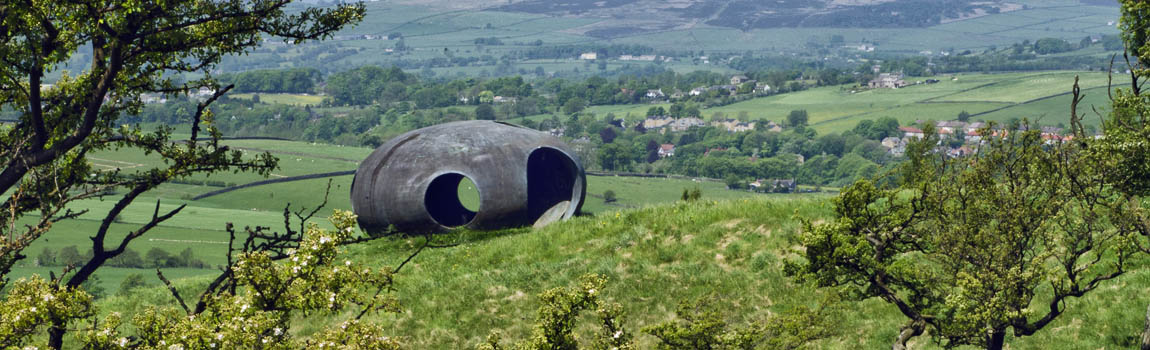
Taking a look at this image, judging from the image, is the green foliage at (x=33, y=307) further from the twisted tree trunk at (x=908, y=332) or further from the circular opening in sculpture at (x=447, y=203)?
the circular opening in sculpture at (x=447, y=203)

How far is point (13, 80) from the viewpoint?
14.6 meters

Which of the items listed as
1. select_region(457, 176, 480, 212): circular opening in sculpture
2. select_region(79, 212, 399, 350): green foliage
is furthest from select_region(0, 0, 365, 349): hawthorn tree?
select_region(457, 176, 480, 212): circular opening in sculpture

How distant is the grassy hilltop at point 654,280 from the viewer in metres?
19.7

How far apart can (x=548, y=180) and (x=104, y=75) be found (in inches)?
1055

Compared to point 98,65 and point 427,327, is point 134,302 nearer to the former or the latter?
point 427,327

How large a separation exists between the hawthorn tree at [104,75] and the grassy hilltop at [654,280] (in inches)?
250

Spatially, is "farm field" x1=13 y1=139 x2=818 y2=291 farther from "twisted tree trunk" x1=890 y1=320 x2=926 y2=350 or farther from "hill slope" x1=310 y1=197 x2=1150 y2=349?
"twisted tree trunk" x1=890 y1=320 x2=926 y2=350

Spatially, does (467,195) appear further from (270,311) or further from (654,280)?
(270,311)

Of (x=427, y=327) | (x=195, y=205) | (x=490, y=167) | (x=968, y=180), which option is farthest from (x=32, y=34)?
(x=195, y=205)

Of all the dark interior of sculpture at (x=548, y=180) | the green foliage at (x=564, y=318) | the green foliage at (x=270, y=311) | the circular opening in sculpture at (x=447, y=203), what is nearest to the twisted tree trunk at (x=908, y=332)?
the green foliage at (x=564, y=318)

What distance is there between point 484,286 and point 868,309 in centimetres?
945

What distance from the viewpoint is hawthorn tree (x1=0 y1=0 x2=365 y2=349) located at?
14.0 metres

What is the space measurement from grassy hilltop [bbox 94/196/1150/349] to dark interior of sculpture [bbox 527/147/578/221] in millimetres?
8709

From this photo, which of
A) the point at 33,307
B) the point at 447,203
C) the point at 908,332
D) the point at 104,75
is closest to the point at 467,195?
the point at 447,203
